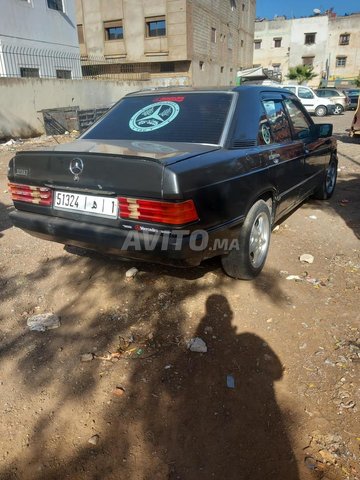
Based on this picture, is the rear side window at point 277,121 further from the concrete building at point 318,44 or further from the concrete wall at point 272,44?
the concrete wall at point 272,44

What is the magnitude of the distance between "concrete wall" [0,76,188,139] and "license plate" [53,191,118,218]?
10733 millimetres

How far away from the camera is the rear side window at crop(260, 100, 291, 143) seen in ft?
11.7

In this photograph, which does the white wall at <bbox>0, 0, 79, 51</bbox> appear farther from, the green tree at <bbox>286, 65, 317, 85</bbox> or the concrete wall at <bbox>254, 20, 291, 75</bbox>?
the concrete wall at <bbox>254, 20, 291, 75</bbox>

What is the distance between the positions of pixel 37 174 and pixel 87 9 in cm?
3384

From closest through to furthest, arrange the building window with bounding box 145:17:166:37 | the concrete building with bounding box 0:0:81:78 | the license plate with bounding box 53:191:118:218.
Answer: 1. the license plate with bounding box 53:191:118:218
2. the concrete building with bounding box 0:0:81:78
3. the building window with bounding box 145:17:166:37

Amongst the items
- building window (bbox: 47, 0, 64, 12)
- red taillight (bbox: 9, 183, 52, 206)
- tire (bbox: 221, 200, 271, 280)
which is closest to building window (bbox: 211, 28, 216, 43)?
building window (bbox: 47, 0, 64, 12)

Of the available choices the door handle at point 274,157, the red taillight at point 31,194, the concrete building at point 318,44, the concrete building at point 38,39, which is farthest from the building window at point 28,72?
the concrete building at point 318,44

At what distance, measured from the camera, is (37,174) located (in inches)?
115

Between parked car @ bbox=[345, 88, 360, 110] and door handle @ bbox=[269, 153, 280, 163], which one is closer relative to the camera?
door handle @ bbox=[269, 153, 280, 163]

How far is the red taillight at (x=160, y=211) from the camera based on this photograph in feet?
7.74

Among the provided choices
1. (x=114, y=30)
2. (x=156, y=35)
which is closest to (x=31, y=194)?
(x=156, y=35)

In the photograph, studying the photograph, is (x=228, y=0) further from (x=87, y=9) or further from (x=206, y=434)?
(x=206, y=434)

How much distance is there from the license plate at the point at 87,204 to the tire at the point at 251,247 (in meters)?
1.07

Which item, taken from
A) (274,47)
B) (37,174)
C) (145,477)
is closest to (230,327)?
(145,477)
